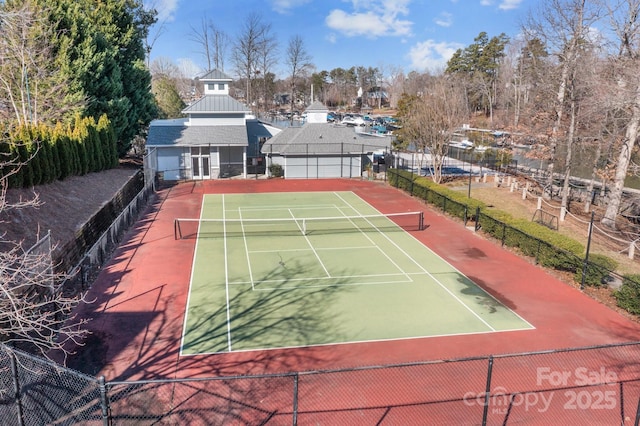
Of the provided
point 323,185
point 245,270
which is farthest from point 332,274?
point 323,185

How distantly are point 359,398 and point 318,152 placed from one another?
1183 inches

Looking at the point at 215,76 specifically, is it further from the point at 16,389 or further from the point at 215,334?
the point at 16,389

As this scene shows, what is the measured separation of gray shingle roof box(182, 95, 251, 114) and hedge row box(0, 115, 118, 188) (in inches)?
355

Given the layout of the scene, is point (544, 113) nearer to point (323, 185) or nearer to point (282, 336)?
point (323, 185)

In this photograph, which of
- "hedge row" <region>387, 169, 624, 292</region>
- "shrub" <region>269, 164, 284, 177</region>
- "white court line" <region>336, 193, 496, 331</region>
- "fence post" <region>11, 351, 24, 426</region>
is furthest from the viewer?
"shrub" <region>269, 164, 284, 177</region>

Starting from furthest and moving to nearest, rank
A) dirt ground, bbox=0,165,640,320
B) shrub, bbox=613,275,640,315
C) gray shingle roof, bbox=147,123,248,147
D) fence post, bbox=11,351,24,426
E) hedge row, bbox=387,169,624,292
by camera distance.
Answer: gray shingle roof, bbox=147,123,248,147, hedge row, bbox=387,169,624,292, dirt ground, bbox=0,165,640,320, shrub, bbox=613,275,640,315, fence post, bbox=11,351,24,426

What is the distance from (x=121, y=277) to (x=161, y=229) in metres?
6.72

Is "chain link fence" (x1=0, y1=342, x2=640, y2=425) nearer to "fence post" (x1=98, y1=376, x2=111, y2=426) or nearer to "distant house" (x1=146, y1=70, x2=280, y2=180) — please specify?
"fence post" (x1=98, y1=376, x2=111, y2=426)

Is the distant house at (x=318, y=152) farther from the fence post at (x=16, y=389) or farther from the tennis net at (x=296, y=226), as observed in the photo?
the fence post at (x=16, y=389)

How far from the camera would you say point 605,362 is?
38.2 ft

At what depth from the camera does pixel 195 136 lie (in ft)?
123

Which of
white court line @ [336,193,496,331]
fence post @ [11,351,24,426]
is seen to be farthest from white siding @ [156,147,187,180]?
fence post @ [11,351,24,426]

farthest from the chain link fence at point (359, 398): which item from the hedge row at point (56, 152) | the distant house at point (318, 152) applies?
the distant house at point (318, 152)

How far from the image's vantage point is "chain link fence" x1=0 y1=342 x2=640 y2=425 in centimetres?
880
